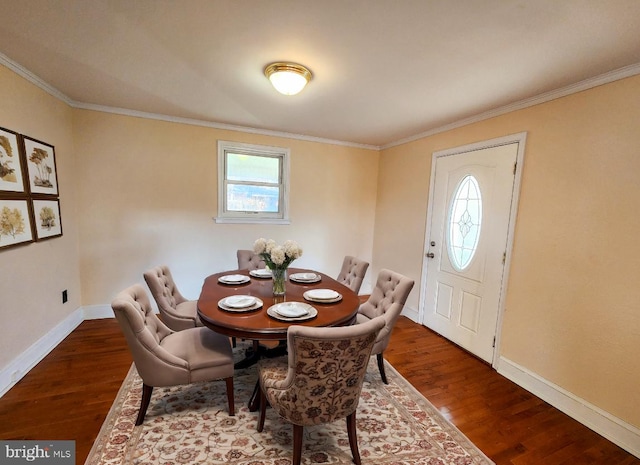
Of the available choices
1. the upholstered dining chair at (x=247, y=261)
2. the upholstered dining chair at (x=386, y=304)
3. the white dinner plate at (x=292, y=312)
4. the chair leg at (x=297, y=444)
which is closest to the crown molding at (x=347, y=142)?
the upholstered dining chair at (x=247, y=261)

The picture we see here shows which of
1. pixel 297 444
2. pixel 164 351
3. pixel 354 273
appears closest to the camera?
pixel 297 444

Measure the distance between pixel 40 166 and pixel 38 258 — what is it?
80cm

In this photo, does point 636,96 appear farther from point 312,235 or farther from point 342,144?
point 312,235

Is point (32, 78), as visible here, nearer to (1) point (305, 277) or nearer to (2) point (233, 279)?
(2) point (233, 279)

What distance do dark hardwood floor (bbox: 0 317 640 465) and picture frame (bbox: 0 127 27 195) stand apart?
1.47 meters

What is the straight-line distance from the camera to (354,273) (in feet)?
9.04

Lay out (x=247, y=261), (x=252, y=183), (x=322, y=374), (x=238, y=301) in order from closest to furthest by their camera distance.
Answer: (x=322, y=374) < (x=238, y=301) < (x=247, y=261) < (x=252, y=183)

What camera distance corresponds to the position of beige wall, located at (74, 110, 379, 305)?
3.02m

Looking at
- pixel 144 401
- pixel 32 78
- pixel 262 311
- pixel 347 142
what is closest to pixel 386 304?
pixel 262 311

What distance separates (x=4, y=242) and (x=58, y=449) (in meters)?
1.44

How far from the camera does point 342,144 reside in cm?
407

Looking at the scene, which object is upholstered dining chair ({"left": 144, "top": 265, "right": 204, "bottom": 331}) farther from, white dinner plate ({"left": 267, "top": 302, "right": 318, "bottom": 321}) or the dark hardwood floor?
white dinner plate ({"left": 267, "top": 302, "right": 318, "bottom": 321})

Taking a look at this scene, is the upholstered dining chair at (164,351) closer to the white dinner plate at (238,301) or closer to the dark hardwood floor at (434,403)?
the white dinner plate at (238,301)


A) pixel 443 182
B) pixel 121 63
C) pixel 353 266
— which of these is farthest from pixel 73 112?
pixel 443 182
